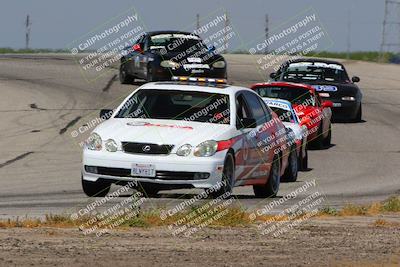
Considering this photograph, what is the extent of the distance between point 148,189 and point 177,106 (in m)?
1.13

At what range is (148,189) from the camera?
15016 mm

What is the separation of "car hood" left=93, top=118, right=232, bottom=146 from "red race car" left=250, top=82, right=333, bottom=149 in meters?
9.49

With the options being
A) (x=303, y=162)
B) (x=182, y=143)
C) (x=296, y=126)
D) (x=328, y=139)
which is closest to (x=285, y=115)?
(x=296, y=126)

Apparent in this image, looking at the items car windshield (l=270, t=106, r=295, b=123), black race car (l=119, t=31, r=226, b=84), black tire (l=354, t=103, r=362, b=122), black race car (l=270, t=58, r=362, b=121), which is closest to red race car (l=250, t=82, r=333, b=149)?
car windshield (l=270, t=106, r=295, b=123)

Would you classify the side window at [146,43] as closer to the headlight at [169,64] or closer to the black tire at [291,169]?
the headlight at [169,64]

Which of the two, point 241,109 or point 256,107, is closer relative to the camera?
point 241,109

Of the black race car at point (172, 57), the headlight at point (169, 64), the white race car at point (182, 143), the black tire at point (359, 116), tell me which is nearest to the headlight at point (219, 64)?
the black race car at point (172, 57)

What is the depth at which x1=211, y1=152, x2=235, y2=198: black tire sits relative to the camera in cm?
1458

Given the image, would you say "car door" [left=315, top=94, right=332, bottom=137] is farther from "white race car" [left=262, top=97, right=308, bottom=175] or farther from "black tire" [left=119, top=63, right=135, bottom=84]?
"black tire" [left=119, top=63, right=135, bottom=84]

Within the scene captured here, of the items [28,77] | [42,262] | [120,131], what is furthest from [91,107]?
[42,262]

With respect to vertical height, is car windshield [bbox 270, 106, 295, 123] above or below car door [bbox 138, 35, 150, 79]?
above

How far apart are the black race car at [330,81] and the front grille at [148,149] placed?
15.1 meters

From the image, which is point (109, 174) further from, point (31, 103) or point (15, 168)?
point (31, 103)

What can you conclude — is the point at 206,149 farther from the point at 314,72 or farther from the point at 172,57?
the point at 172,57
